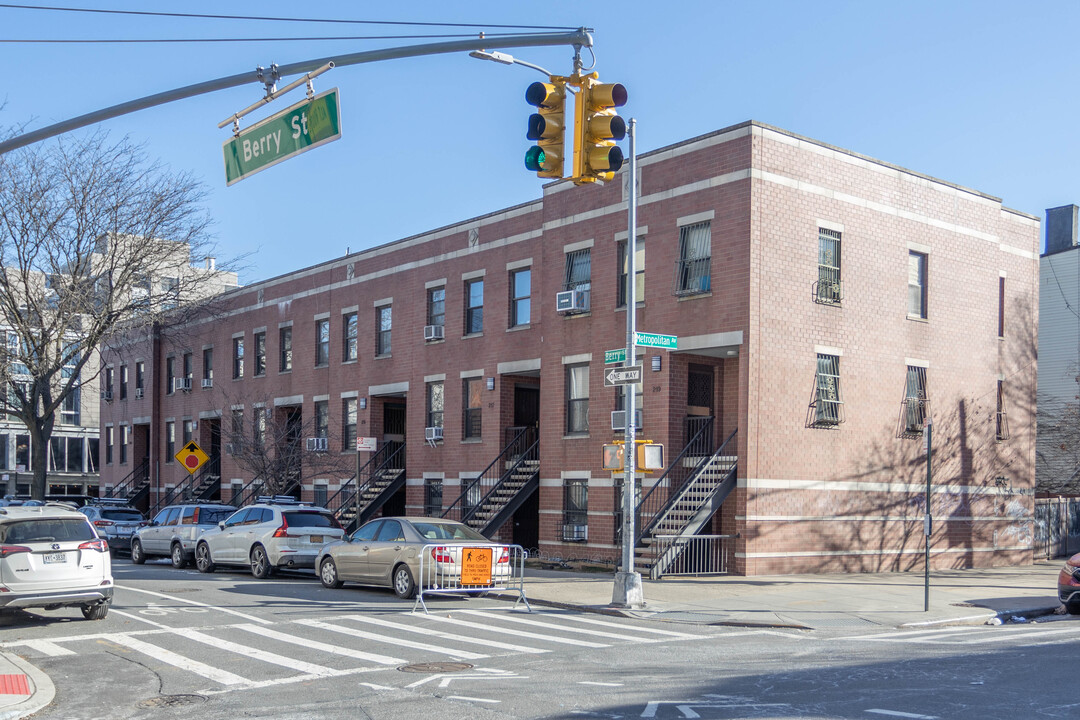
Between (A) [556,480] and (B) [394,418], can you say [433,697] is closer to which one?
(A) [556,480]

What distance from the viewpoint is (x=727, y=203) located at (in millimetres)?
23500

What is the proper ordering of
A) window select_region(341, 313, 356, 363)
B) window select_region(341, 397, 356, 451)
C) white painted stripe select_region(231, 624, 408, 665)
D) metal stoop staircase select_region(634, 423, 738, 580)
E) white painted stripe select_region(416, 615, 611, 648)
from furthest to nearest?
1. window select_region(341, 313, 356, 363)
2. window select_region(341, 397, 356, 451)
3. metal stoop staircase select_region(634, 423, 738, 580)
4. white painted stripe select_region(416, 615, 611, 648)
5. white painted stripe select_region(231, 624, 408, 665)

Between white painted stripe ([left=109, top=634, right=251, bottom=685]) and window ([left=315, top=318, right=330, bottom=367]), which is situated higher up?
window ([left=315, top=318, right=330, bottom=367])

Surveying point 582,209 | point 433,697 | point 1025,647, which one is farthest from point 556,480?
point 433,697

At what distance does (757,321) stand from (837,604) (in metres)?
6.90

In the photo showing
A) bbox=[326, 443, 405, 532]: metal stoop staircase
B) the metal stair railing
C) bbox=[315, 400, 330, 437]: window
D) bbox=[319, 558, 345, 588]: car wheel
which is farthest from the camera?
bbox=[315, 400, 330, 437]: window

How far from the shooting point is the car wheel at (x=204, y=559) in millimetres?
24344

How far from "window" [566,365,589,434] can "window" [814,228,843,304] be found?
233 inches

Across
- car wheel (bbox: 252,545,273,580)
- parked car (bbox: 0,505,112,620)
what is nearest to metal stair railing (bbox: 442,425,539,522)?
car wheel (bbox: 252,545,273,580)

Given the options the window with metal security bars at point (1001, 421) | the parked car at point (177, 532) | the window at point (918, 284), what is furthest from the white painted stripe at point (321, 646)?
the window with metal security bars at point (1001, 421)

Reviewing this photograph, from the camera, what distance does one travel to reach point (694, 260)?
958 inches

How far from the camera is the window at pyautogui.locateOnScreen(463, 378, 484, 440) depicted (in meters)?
30.7

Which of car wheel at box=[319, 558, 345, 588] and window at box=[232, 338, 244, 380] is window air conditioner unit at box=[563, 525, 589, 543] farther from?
window at box=[232, 338, 244, 380]

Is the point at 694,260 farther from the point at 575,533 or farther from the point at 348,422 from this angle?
the point at 348,422
